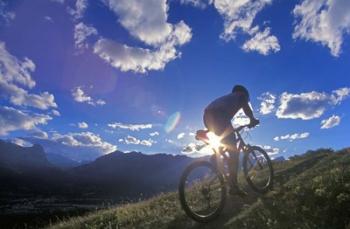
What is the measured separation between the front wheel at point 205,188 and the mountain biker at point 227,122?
54cm

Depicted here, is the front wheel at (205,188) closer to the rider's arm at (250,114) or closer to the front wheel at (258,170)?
the front wheel at (258,170)

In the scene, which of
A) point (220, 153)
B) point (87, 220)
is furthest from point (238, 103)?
point (87, 220)

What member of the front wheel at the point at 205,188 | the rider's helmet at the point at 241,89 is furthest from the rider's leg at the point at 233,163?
the rider's helmet at the point at 241,89

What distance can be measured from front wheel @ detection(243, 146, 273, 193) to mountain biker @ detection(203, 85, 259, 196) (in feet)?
4.45

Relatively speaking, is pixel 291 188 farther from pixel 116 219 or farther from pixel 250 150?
pixel 116 219

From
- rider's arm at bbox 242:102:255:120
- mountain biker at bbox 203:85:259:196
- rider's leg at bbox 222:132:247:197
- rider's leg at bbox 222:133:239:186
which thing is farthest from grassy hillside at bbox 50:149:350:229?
rider's arm at bbox 242:102:255:120

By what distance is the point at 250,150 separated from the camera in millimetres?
12836

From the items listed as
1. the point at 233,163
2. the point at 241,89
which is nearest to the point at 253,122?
the point at 241,89

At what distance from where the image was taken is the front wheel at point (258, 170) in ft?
41.1

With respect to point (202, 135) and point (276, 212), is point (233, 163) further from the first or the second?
point (276, 212)

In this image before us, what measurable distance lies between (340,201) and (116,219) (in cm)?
710

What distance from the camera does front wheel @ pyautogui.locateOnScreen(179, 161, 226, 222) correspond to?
9.89 m

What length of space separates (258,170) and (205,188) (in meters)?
3.22

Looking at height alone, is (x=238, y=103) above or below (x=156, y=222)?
above
